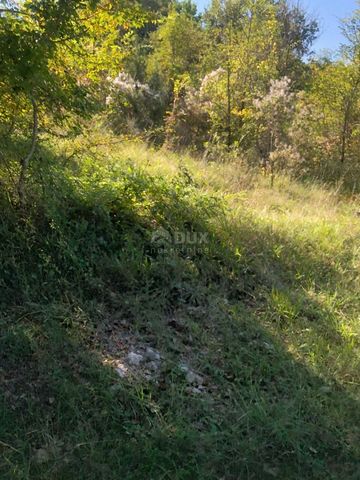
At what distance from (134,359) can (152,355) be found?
152 millimetres

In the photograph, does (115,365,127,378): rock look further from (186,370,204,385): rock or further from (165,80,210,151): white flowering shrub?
(165,80,210,151): white flowering shrub

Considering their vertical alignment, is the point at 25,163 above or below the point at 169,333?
above

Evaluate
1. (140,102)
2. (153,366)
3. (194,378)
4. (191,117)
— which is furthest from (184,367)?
(140,102)

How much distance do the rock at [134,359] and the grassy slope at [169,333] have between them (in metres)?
0.18

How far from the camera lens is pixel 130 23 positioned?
422cm

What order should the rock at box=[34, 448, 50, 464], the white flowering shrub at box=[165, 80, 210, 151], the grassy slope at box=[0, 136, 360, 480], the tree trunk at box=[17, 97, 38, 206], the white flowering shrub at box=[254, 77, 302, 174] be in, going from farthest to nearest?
the white flowering shrub at box=[165, 80, 210, 151], the white flowering shrub at box=[254, 77, 302, 174], the tree trunk at box=[17, 97, 38, 206], the grassy slope at box=[0, 136, 360, 480], the rock at box=[34, 448, 50, 464]

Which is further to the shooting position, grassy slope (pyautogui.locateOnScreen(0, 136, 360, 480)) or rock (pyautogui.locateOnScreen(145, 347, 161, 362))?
rock (pyautogui.locateOnScreen(145, 347, 161, 362))

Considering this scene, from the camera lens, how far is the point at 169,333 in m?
3.69

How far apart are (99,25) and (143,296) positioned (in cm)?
237

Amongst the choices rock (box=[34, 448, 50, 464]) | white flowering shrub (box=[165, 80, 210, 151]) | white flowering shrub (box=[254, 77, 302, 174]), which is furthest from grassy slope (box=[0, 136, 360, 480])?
white flowering shrub (box=[165, 80, 210, 151])

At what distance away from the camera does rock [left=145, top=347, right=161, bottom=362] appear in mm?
3398

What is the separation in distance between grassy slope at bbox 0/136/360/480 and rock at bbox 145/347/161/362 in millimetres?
64

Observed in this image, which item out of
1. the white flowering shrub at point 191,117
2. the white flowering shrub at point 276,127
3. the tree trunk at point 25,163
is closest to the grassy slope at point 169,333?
the tree trunk at point 25,163

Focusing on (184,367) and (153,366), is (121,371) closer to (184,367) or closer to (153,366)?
(153,366)
